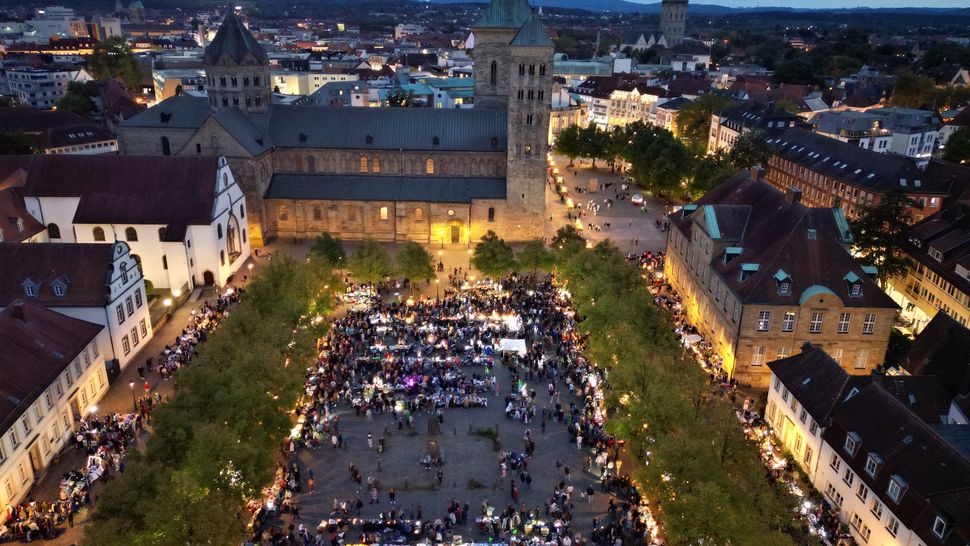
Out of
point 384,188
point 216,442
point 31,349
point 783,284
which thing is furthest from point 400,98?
point 216,442

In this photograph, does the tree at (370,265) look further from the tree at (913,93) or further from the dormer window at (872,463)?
the tree at (913,93)

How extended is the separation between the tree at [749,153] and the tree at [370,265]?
62.6 metres

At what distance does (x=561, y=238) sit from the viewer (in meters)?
73.2

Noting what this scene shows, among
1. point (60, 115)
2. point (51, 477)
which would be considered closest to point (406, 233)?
point (51, 477)

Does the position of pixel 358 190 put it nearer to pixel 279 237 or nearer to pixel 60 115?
pixel 279 237

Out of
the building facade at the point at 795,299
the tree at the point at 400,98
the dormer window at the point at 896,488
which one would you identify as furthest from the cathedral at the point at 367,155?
the tree at the point at 400,98

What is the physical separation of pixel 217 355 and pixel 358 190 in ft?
149

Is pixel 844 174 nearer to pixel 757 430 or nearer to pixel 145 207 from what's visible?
pixel 757 430

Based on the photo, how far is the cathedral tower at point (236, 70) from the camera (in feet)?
268

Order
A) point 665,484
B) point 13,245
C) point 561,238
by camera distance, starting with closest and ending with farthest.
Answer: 1. point 665,484
2. point 13,245
3. point 561,238

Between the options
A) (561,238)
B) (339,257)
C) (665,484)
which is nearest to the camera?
(665,484)

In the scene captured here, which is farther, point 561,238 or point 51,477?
point 561,238

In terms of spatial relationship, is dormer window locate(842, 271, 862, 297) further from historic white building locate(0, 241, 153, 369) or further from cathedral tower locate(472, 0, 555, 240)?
historic white building locate(0, 241, 153, 369)

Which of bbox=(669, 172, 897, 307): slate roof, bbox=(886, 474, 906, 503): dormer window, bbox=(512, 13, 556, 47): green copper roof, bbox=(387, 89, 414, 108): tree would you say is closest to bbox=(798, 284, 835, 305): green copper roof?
bbox=(669, 172, 897, 307): slate roof
